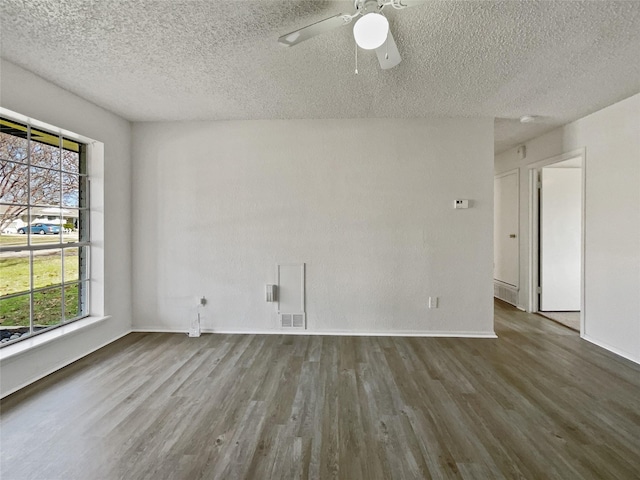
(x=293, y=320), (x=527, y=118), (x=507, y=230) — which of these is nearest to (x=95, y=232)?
(x=293, y=320)

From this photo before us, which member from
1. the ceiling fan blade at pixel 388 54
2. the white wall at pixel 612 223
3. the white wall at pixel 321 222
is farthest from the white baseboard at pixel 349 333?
the ceiling fan blade at pixel 388 54

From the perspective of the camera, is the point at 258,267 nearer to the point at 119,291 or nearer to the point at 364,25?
the point at 119,291

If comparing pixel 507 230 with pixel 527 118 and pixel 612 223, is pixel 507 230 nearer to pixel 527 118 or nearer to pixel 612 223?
pixel 612 223

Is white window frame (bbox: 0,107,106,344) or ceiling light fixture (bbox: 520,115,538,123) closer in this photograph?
white window frame (bbox: 0,107,106,344)

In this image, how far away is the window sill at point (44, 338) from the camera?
2.33m

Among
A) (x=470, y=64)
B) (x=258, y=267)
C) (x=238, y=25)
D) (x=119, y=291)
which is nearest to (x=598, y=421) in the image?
(x=470, y=64)

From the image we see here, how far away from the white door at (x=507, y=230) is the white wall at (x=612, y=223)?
4.23 ft

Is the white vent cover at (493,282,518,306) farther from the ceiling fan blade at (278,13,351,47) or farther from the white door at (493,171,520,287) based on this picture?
the ceiling fan blade at (278,13,351,47)

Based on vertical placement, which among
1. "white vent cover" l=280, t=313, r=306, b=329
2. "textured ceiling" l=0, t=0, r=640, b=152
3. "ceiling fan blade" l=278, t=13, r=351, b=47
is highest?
"textured ceiling" l=0, t=0, r=640, b=152

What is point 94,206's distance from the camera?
3.28 m

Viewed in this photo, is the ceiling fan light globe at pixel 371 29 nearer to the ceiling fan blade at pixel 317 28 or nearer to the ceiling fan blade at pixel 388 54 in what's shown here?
the ceiling fan blade at pixel 317 28

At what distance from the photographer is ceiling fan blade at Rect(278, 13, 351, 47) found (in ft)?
5.29

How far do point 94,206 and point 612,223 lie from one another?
569cm

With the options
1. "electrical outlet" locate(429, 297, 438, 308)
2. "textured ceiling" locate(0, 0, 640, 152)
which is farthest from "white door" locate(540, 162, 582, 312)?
"electrical outlet" locate(429, 297, 438, 308)
